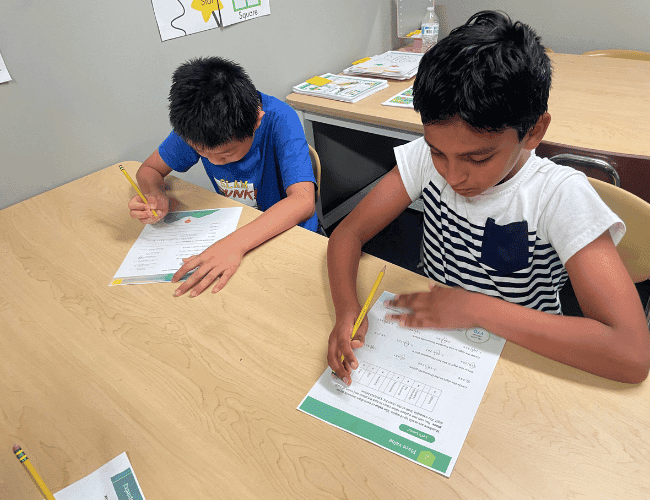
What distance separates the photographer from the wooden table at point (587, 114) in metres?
1.19

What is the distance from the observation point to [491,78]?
65 centimetres

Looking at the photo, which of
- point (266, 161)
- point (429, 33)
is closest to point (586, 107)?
point (429, 33)

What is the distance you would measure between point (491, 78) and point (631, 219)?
0.44m

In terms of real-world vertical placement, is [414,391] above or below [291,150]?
below

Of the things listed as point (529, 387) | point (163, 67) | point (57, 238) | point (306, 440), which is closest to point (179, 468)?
point (306, 440)

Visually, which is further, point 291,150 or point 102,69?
point 102,69

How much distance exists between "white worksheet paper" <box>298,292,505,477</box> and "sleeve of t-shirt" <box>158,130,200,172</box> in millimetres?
Answer: 850

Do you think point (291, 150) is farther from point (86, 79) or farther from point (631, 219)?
point (631, 219)

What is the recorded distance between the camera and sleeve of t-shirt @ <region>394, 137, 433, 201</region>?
95 centimetres

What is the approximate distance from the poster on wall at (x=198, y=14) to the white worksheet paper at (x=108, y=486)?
1345 millimetres

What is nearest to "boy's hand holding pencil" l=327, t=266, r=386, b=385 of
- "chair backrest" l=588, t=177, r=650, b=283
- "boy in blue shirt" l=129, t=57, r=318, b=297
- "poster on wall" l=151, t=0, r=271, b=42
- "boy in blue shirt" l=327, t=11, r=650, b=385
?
"boy in blue shirt" l=327, t=11, r=650, b=385

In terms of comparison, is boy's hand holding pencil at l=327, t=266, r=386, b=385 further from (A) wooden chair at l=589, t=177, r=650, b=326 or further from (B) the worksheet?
(B) the worksheet

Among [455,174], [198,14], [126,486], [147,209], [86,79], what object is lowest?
[126,486]

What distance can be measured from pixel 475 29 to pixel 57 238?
3.41 feet
